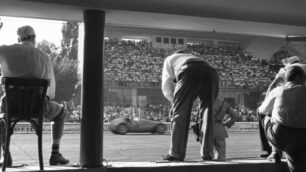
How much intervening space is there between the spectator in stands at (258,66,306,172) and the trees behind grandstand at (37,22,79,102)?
568 inches

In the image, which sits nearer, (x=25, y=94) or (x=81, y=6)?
(x=25, y=94)

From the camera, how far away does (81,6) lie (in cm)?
486

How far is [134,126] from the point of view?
979 inches

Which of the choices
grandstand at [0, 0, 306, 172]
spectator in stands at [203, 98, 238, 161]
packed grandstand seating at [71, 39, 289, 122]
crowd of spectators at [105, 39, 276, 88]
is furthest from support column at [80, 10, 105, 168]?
crowd of spectators at [105, 39, 276, 88]

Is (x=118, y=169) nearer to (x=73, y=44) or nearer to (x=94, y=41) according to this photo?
(x=94, y=41)

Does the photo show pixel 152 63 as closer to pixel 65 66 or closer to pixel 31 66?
pixel 65 66

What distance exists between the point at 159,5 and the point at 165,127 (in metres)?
20.9

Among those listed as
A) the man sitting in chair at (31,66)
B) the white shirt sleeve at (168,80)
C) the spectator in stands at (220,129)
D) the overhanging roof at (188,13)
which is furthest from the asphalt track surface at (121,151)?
the overhanging roof at (188,13)

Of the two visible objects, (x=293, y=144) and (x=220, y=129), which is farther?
(x=220, y=129)

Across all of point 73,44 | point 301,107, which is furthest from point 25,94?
point 73,44

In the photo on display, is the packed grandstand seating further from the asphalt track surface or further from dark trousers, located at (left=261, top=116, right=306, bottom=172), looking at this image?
dark trousers, located at (left=261, top=116, right=306, bottom=172)

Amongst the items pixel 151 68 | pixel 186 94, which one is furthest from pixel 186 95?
pixel 151 68

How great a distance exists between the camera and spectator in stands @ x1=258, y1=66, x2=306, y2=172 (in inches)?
171

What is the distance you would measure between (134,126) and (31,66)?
2051 centimetres
